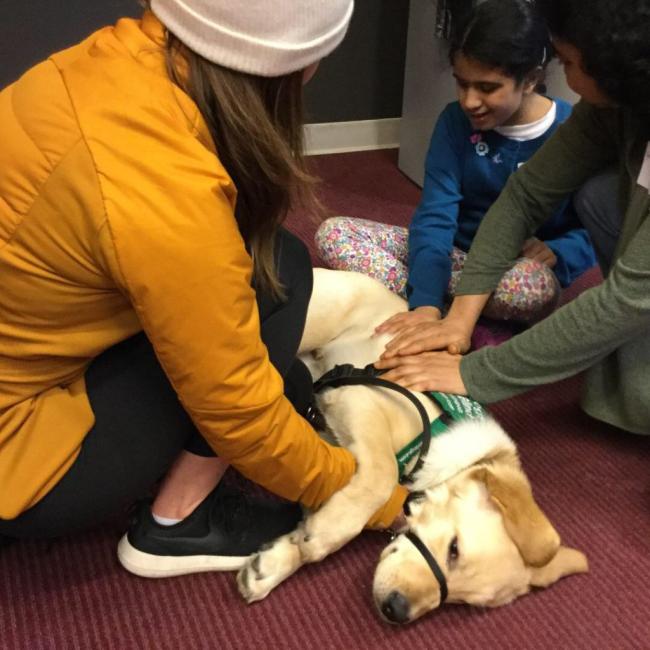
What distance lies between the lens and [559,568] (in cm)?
121

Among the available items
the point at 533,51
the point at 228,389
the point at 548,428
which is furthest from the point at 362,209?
the point at 228,389

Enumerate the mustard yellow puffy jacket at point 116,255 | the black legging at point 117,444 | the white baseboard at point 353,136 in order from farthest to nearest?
the white baseboard at point 353,136 < the black legging at point 117,444 < the mustard yellow puffy jacket at point 116,255

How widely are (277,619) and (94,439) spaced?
417mm

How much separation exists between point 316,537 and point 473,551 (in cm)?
25

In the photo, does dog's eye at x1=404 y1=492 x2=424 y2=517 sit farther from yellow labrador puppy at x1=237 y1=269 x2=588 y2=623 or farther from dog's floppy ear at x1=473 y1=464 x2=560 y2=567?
dog's floppy ear at x1=473 y1=464 x2=560 y2=567

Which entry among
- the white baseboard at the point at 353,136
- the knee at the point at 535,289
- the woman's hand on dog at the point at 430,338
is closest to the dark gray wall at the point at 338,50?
the white baseboard at the point at 353,136

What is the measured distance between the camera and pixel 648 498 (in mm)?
1459

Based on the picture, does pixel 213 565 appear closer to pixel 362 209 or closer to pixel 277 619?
pixel 277 619

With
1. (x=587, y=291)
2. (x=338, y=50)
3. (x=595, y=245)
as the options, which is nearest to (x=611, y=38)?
(x=587, y=291)

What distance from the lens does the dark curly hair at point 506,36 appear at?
1.58 metres

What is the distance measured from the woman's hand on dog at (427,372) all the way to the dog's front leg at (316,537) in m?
0.21

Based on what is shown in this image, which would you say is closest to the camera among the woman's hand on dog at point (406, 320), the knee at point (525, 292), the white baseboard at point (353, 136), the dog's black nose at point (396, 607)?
the dog's black nose at point (396, 607)

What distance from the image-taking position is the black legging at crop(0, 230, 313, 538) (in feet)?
3.24

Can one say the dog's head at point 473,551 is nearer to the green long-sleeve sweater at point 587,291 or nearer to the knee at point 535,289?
the green long-sleeve sweater at point 587,291
